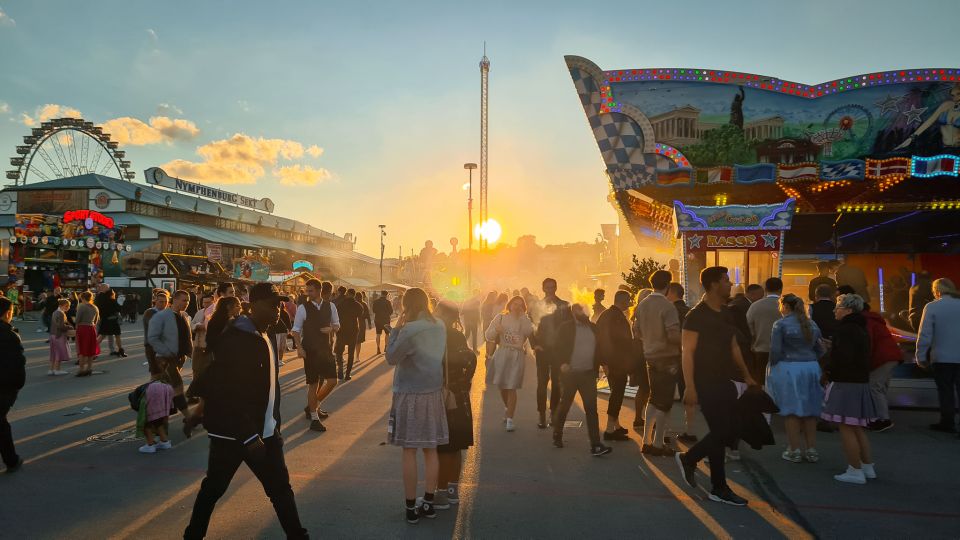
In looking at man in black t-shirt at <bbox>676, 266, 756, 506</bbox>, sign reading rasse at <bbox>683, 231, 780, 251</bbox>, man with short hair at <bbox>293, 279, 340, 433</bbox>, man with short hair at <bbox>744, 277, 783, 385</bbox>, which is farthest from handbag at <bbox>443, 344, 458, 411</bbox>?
sign reading rasse at <bbox>683, 231, 780, 251</bbox>

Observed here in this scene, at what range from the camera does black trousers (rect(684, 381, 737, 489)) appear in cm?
496

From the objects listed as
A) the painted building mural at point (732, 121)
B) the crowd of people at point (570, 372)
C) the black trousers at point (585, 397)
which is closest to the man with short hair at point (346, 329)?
the crowd of people at point (570, 372)

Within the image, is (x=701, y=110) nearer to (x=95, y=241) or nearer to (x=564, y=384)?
(x=564, y=384)

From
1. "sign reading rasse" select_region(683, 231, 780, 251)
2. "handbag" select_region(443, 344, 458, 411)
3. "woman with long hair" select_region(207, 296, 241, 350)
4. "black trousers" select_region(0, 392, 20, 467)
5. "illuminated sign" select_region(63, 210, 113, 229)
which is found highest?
"illuminated sign" select_region(63, 210, 113, 229)

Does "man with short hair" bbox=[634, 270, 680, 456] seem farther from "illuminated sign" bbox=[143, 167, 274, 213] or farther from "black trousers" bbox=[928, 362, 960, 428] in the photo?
"illuminated sign" bbox=[143, 167, 274, 213]

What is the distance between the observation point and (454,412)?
15.7ft

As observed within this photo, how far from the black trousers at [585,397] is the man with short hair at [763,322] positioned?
7.54 ft

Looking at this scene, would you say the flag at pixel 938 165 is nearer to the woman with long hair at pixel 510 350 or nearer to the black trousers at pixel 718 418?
the woman with long hair at pixel 510 350

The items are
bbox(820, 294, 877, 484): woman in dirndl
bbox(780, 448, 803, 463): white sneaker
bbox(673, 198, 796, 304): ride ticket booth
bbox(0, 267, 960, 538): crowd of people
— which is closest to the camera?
bbox(0, 267, 960, 538): crowd of people

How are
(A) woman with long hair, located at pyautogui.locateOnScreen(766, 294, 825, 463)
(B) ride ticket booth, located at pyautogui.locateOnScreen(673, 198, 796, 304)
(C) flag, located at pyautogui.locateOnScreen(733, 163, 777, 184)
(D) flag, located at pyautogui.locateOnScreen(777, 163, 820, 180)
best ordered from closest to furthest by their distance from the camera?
(A) woman with long hair, located at pyautogui.locateOnScreen(766, 294, 825, 463), (B) ride ticket booth, located at pyautogui.locateOnScreen(673, 198, 796, 304), (D) flag, located at pyautogui.locateOnScreen(777, 163, 820, 180), (C) flag, located at pyautogui.locateOnScreen(733, 163, 777, 184)

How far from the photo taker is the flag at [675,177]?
1683 centimetres

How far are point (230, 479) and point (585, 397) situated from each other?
12.8 feet

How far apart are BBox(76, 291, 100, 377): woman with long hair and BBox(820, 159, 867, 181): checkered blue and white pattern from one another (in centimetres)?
1800

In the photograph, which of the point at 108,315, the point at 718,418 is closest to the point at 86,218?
the point at 108,315
